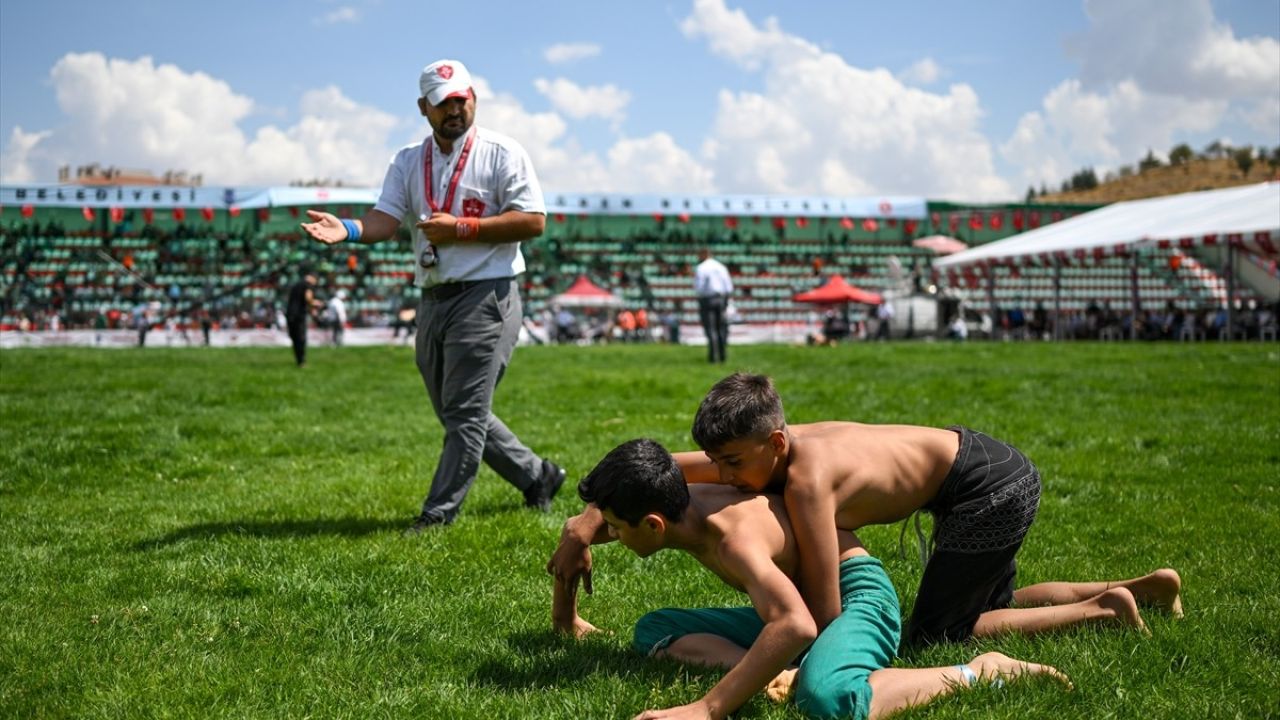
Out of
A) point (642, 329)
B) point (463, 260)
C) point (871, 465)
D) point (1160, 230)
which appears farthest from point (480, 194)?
point (642, 329)

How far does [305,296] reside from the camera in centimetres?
1789

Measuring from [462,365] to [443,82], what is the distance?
131 cm

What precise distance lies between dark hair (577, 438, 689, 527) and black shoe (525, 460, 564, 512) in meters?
2.72

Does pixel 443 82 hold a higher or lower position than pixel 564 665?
higher

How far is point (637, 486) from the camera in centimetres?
306

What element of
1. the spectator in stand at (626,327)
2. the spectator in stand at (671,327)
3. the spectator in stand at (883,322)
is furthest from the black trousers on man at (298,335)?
the spectator in stand at (883,322)

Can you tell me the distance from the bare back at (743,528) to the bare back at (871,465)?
0.12 meters

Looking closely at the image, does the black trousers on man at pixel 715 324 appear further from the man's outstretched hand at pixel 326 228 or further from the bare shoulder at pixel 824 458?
the bare shoulder at pixel 824 458

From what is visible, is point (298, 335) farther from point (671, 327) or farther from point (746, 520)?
point (671, 327)

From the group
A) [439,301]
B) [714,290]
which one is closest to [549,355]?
[714,290]

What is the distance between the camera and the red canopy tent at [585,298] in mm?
38938

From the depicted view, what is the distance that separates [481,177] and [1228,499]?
4221 millimetres

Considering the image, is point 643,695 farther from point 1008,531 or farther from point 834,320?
point 834,320

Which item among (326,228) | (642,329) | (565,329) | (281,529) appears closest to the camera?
(326,228)
